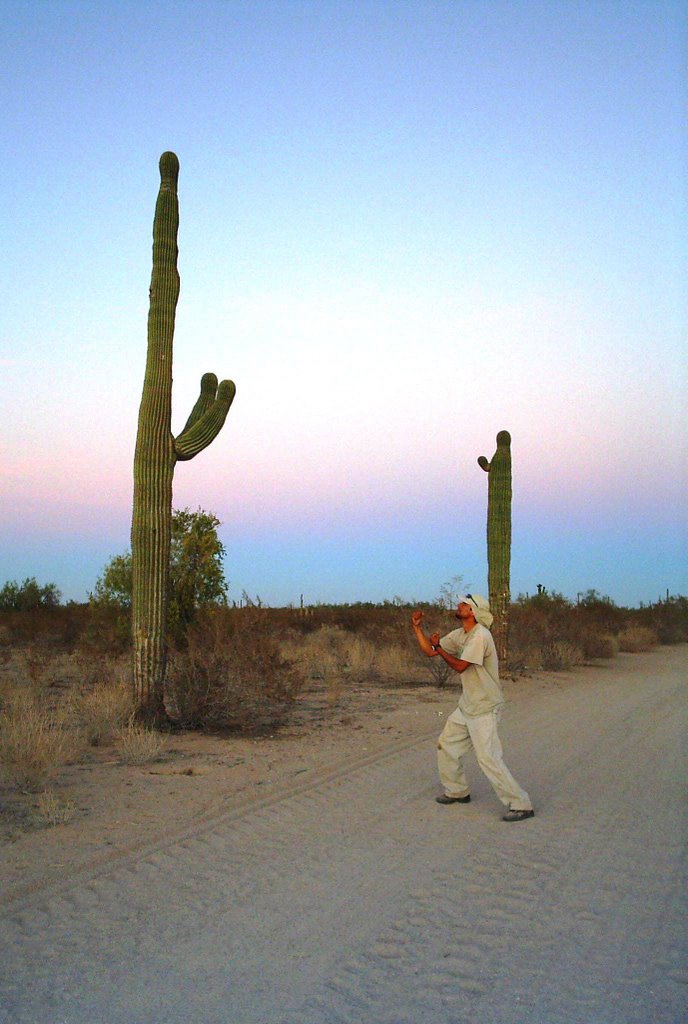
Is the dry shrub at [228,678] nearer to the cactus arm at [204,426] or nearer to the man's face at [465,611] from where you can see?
the cactus arm at [204,426]

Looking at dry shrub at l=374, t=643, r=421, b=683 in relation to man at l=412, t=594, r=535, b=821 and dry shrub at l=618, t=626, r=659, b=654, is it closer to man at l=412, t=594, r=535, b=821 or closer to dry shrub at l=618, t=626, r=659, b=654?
man at l=412, t=594, r=535, b=821

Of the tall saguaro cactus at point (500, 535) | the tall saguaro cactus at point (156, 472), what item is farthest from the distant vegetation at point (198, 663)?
the tall saguaro cactus at point (500, 535)

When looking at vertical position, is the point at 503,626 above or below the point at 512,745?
above

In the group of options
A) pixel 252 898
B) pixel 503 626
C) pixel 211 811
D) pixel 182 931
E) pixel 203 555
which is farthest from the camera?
pixel 503 626

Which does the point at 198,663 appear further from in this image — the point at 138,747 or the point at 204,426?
the point at 204,426

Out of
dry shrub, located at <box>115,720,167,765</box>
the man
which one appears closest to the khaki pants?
the man

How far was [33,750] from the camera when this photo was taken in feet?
29.0

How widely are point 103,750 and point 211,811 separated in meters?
3.14

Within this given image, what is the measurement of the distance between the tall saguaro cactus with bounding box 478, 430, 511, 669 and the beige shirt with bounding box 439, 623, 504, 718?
11.7 meters

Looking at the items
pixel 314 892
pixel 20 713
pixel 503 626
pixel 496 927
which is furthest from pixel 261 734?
pixel 503 626

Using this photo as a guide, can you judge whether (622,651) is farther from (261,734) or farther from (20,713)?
(20,713)

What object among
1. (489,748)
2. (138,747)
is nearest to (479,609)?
(489,748)

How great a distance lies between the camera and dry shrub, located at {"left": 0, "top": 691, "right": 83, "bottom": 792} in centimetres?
844

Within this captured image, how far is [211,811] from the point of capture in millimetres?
7879
